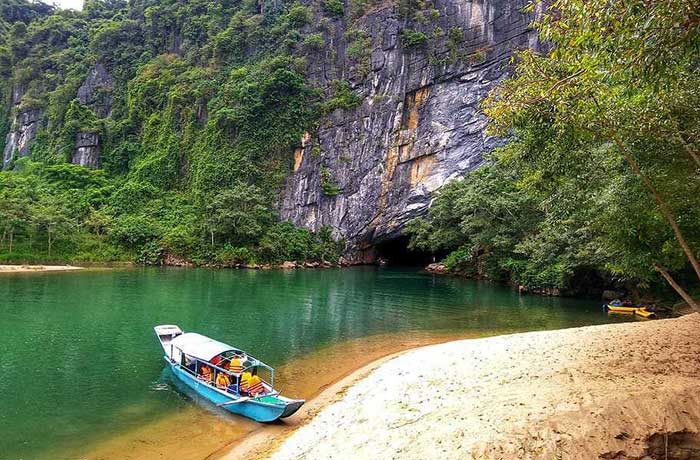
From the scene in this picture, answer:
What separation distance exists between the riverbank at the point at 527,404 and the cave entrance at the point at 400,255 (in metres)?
40.9

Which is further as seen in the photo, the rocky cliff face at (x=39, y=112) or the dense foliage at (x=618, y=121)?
the rocky cliff face at (x=39, y=112)

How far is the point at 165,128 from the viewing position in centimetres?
5362

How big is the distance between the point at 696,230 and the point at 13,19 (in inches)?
3341

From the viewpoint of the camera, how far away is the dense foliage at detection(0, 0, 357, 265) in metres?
41.8

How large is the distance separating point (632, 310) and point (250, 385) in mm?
16965

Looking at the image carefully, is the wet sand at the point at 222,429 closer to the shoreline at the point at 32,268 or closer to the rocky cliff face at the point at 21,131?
the shoreline at the point at 32,268

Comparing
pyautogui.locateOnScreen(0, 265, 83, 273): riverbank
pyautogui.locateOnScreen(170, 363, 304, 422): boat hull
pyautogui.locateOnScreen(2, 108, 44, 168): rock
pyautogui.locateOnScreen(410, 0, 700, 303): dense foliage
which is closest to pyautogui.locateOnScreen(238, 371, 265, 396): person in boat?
pyautogui.locateOnScreen(170, 363, 304, 422): boat hull

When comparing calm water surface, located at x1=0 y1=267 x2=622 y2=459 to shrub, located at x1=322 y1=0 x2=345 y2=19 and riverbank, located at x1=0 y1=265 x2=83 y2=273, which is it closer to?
riverbank, located at x1=0 y1=265 x2=83 y2=273

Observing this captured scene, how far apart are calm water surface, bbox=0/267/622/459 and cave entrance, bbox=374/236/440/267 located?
65.9 ft

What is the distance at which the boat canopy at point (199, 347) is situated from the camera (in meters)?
10.2

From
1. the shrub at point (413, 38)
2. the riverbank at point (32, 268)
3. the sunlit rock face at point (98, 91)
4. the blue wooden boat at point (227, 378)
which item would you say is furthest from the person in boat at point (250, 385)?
the sunlit rock face at point (98, 91)

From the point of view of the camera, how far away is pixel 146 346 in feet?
44.2

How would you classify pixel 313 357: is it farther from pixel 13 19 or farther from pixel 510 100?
pixel 13 19

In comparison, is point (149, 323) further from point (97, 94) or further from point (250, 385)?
point (97, 94)
